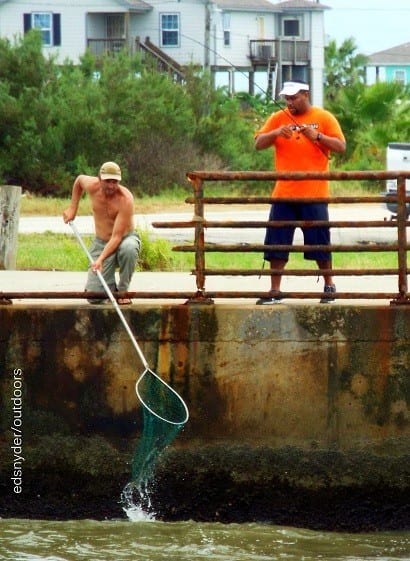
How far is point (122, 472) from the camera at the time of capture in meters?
9.75

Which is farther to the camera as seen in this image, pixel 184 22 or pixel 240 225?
pixel 184 22

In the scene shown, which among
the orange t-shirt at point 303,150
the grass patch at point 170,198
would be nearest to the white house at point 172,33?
the grass patch at point 170,198

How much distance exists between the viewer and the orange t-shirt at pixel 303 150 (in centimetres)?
1012

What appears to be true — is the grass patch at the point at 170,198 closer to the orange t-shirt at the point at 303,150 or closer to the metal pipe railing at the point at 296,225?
the orange t-shirt at the point at 303,150

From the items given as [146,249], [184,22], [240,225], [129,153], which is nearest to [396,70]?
[184,22]

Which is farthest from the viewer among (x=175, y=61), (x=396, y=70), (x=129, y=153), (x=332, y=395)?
(x=396, y=70)

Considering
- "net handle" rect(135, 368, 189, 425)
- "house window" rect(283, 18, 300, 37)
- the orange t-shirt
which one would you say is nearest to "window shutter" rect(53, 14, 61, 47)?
"house window" rect(283, 18, 300, 37)

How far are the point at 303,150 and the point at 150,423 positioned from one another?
2.18 metres

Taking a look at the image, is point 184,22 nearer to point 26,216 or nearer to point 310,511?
point 26,216

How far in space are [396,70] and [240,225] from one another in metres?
78.6

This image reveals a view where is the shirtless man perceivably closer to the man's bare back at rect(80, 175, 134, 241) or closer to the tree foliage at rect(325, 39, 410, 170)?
the man's bare back at rect(80, 175, 134, 241)

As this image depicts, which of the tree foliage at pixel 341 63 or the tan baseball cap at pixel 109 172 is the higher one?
the tree foliage at pixel 341 63

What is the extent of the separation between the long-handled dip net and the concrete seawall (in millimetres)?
69

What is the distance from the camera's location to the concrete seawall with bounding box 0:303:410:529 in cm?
963
